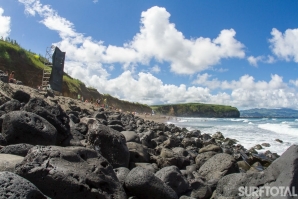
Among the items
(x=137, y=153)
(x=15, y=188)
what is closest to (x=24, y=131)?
(x=137, y=153)

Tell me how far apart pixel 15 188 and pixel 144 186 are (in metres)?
1.99

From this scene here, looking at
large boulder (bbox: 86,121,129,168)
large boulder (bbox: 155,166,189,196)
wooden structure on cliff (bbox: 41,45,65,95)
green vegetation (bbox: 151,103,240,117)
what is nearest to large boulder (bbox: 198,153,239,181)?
large boulder (bbox: 155,166,189,196)

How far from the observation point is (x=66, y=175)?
3.02 meters

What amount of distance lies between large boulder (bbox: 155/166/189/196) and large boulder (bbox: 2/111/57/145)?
81.3 inches

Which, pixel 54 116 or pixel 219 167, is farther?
pixel 219 167

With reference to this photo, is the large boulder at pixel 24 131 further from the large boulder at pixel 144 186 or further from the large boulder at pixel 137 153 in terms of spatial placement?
the large boulder at pixel 137 153

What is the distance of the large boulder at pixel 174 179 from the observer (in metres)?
4.62

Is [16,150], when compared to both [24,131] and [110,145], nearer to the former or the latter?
[24,131]

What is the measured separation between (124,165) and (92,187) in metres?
1.82

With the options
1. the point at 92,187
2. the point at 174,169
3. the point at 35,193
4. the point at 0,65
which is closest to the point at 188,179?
the point at 174,169

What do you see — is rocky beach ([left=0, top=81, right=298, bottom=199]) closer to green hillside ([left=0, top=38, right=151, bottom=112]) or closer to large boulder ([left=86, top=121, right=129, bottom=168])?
large boulder ([left=86, top=121, right=129, bottom=168])

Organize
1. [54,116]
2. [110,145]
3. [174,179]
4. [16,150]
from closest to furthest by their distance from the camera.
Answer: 1. [16,150]
2. [174,179]
3. [110,145]
4. [54,116]

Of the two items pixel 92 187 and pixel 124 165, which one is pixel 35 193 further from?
pixel 124 165

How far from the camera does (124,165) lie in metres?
4.94
